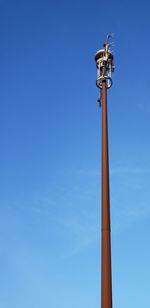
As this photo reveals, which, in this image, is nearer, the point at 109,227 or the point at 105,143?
the point at 109,227

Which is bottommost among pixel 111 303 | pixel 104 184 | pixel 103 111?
pixel 111 303

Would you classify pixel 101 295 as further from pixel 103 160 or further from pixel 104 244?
pixel 103 160

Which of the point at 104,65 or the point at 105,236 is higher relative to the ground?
the point at 104,65

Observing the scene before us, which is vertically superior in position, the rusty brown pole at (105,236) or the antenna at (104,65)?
the antenna at (104,65)

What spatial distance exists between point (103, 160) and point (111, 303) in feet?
18.6

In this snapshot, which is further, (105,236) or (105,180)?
(105,180)

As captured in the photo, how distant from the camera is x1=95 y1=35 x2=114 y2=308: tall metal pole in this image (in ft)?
59.3

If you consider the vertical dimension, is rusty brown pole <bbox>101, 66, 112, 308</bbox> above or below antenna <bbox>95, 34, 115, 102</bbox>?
below

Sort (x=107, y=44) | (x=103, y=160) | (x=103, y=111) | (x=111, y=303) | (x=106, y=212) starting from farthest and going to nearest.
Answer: (x=107, y=44) → (x=103, y=111) → (x=103, y=160) → (x=106, y=212) → (x=111, y=303)

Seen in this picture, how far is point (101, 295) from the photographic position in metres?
18.1

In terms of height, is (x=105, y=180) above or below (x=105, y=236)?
above

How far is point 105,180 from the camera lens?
20.2 metres

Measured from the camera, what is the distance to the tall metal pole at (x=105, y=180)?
1808 cm

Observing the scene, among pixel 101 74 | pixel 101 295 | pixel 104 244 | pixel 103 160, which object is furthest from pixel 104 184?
pixel 101 74
